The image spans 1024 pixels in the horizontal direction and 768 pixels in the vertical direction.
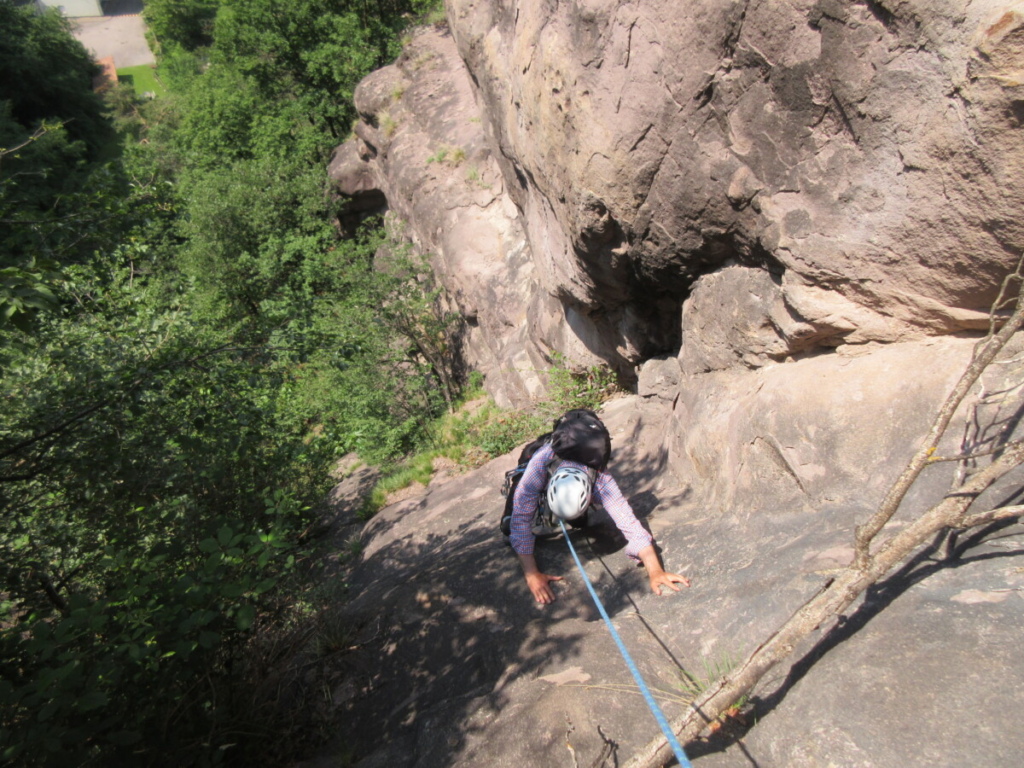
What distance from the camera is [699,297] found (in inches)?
214

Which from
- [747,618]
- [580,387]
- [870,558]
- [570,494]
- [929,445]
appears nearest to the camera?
[870,558]

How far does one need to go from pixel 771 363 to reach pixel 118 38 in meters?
60.2

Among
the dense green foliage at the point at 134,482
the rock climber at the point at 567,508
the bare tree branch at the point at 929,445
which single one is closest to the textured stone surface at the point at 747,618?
the rock climber at the point at 567,508

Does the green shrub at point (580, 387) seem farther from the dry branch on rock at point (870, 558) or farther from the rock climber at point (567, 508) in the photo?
the dry branch on rock at point (870, 558)

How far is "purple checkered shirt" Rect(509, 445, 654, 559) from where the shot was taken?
3.84 meters

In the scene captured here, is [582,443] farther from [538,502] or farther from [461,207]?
[461,207]

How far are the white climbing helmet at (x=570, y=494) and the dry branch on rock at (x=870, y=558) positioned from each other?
1.30 metres

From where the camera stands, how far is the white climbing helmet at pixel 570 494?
3.70 metres

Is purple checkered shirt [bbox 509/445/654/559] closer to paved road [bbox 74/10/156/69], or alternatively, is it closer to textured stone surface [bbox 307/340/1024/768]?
textured stone surface [bbox 307/340/1024/768]

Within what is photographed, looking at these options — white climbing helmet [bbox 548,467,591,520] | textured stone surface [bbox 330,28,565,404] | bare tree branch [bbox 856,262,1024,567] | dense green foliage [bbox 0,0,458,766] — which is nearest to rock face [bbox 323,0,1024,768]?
bare tree branch [bbox 856,262,1024,567]

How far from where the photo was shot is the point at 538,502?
4.04m

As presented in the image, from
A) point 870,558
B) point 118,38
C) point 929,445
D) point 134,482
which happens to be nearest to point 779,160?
point 929,445

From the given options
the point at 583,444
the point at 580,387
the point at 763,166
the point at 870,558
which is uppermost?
the point at 763,166

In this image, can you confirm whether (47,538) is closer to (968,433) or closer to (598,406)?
(968,433)
